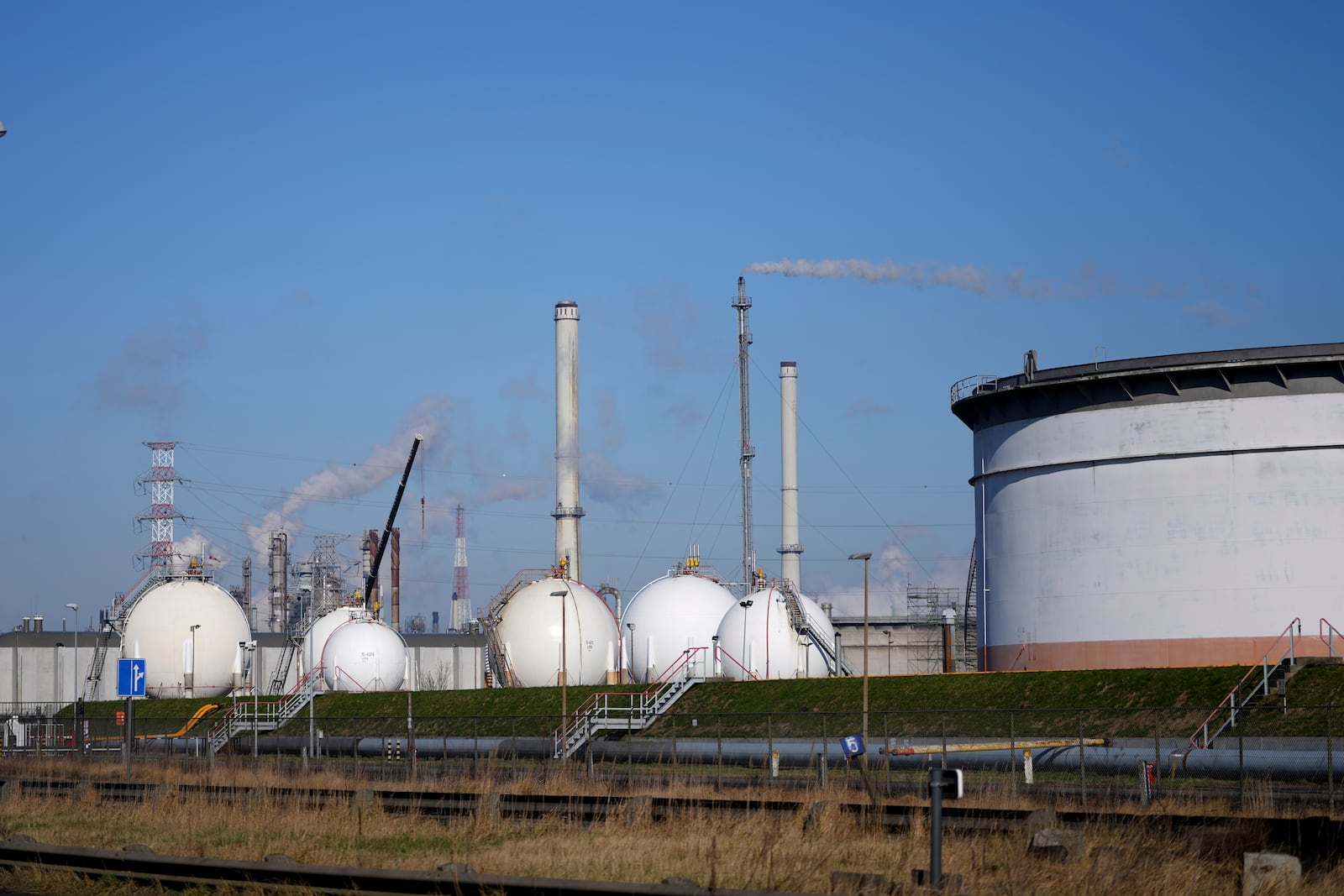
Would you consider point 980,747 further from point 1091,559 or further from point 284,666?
point 284,666

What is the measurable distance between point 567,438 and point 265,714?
72.4 feet

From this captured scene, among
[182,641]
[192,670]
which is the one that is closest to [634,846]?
[192,670]

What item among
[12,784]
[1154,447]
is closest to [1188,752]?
[1154,447]

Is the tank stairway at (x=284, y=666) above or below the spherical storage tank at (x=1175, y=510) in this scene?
below

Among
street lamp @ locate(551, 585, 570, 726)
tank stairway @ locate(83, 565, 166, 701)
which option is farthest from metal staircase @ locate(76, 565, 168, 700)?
street lamp @ locate(551, 585, 570, 726)

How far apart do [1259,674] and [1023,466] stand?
12.7 metres

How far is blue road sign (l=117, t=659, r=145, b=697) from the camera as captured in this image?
103 ft

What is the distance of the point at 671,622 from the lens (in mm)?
67500

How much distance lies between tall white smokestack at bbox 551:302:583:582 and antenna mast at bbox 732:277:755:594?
1092 cm

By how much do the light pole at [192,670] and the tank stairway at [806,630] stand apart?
33058mm

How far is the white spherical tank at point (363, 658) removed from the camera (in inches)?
2781

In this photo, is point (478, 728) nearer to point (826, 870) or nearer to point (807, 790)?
point (807, 790)

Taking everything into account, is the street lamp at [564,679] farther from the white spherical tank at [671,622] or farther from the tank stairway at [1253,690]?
the tank stairway at [1253,690]

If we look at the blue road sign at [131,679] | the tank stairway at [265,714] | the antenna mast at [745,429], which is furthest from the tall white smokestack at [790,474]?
the blue road sign at [131,679]
